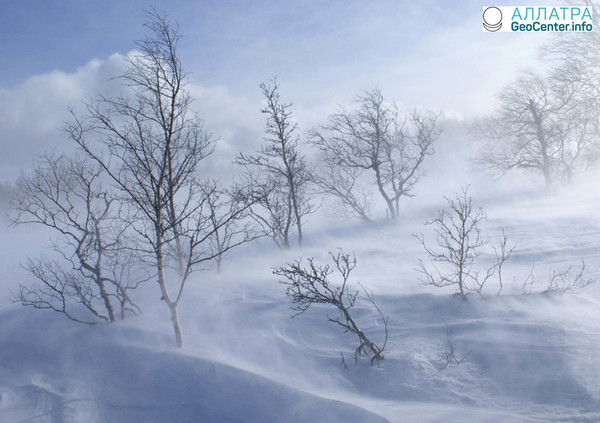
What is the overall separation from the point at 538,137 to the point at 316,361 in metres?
22.0

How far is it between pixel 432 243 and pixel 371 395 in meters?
9.02

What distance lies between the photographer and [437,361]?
5949 mm

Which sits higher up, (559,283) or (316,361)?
(559,283)

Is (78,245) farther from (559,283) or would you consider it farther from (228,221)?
(559,283)

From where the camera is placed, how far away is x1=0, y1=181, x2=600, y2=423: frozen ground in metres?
5.04

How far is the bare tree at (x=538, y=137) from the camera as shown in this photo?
72.6ft

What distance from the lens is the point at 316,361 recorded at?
21.6ft

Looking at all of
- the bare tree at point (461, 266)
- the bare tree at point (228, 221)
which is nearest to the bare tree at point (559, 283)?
the bare tree at point (461, 266)

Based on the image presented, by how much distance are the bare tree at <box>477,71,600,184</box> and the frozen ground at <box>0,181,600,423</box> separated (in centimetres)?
1479

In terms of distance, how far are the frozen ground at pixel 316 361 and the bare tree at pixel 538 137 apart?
48.5 feet

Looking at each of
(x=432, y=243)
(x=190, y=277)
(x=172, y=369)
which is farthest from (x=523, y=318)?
(x=190, y=277)

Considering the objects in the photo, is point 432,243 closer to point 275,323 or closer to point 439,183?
point 275,323

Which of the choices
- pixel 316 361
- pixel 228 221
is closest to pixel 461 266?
pixel 316 361

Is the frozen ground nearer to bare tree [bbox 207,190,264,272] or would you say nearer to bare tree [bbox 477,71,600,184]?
bare tree [bbox 207,190,264,272]
